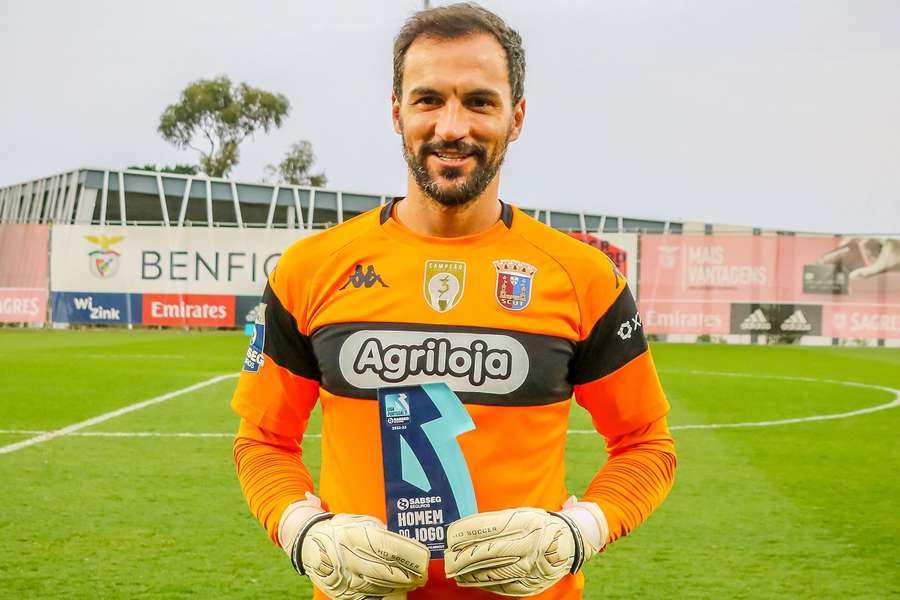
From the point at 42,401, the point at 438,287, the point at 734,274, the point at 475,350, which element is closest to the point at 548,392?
the point at 475,350

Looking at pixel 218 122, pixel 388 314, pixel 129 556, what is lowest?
pixel 129 556

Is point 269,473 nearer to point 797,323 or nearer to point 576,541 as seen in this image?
point 576,541

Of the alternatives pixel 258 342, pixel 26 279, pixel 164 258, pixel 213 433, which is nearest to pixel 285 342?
pixel 258 342

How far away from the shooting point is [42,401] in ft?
37.8

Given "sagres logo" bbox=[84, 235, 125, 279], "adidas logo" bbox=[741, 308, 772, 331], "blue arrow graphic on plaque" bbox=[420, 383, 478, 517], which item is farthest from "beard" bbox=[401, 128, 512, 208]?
"sagres logo" bbox=[84, 235, 125, 279]

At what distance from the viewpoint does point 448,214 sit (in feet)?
7.77

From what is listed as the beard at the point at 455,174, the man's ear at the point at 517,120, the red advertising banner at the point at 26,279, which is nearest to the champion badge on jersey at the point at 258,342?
the beard at the point at 455,174

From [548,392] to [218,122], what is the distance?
2296 inches

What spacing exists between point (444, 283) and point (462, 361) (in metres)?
0.19

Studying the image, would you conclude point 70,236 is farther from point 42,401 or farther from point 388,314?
point 388,314

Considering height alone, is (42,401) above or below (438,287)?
below

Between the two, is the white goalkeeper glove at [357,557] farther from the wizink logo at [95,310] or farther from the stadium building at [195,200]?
the stadium building at [195,200]

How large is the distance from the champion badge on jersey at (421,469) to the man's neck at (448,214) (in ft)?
1.40

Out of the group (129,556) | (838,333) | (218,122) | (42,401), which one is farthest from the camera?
(218,122)
